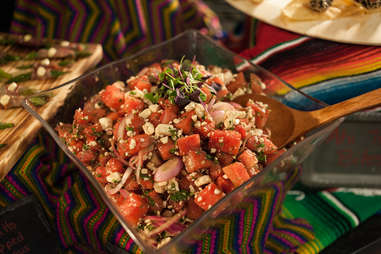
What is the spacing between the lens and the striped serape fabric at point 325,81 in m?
1.24

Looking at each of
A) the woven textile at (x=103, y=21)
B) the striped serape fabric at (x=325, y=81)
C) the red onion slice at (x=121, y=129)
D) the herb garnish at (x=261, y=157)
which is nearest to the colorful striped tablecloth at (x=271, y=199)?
the striped serape fabric at (x=325, y=81)

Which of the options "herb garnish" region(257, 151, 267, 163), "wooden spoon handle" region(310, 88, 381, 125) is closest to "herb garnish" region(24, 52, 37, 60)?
"herb garnish" region(257, 151, 267, 163)

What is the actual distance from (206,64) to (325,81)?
464 millimetres

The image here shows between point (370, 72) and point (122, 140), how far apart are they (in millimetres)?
894

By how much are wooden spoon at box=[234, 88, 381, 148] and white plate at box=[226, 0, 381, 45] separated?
21cm

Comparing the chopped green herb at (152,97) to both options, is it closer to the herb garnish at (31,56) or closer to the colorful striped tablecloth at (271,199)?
the colorful striped tablecloth at (271,199)

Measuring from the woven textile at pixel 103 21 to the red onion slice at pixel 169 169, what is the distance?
40.5 inches

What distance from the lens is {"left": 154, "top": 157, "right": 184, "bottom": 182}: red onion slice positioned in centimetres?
92

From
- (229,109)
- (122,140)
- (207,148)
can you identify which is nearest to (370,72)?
(229,109)

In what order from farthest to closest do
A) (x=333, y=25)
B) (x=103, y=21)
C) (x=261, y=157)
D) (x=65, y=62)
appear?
1. (x=103, y=21)
2. (x=65, y=62)
3. (x=333, y=25)
4. (x=261, y=157)

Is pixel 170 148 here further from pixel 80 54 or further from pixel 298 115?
pixel 80 54

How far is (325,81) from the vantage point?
1320 mm

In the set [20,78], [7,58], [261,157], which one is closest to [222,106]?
[261,157]

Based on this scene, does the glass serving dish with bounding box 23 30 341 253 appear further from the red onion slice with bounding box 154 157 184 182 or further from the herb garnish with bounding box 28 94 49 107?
the red onion slice with bounding box 154 157 184 182
